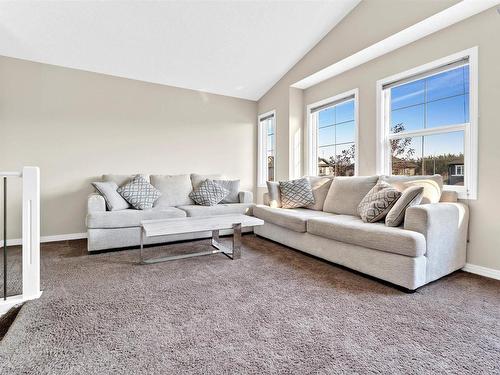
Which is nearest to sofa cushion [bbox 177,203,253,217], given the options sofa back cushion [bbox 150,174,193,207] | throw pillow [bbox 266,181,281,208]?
sofa back cushion [bbox 150,174,193,207]

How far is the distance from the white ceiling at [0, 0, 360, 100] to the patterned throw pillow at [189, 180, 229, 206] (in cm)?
177

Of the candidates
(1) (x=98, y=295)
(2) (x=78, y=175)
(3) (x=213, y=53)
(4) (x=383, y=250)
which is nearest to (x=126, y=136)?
(2) (x=78, y=175)

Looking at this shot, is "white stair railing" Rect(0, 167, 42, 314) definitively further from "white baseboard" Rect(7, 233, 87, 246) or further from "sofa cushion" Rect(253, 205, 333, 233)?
"sofa cushion" Rect(253, 205, 333, 233)

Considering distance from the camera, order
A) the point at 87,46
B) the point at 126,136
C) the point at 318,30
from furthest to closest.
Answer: the point at 126,136
the point at 318,30
the point at 87,46

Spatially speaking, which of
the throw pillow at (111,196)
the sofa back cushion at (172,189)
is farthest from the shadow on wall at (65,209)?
the sofa back cushion at (172,189)

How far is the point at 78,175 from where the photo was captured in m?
3.86

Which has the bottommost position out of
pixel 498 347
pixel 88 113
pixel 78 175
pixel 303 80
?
pixel 498 347

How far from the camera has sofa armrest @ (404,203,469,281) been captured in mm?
2127

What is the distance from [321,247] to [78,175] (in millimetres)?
3480

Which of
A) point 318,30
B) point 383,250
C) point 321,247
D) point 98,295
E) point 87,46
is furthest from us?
point 318,30

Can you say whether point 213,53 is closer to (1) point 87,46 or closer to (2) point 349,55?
(1) point 87,46

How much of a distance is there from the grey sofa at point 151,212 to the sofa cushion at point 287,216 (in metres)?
0.39

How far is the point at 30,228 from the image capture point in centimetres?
187

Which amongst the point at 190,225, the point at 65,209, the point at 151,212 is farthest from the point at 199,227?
the point at 65,209
